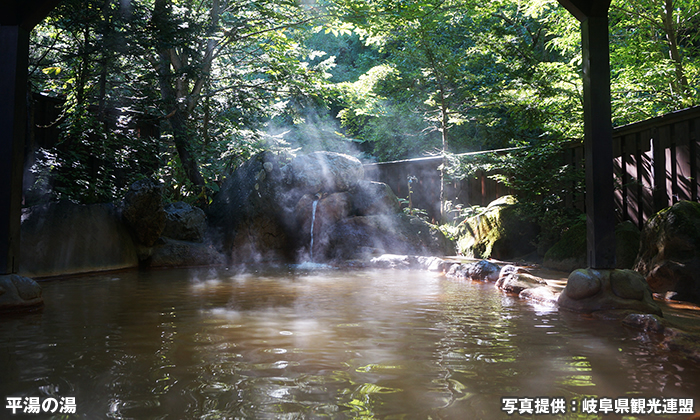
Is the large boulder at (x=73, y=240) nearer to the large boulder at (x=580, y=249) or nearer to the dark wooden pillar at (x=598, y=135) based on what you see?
the dark wooden pillar at (x=598, y=135)

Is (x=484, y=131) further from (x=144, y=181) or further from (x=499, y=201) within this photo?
(x=144, y=181)

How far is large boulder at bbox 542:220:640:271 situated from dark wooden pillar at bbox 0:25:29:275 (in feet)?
21.1

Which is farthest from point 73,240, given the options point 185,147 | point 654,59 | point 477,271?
point 654,59

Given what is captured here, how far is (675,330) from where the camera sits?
285 cm

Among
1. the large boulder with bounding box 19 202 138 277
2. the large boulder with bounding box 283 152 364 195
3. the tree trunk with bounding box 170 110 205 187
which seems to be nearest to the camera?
the large boulder with bounding box 19 202 138 277

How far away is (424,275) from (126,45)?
6.39m

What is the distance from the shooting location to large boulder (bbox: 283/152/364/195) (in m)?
9.95

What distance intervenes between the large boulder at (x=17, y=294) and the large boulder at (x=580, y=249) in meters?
6.25

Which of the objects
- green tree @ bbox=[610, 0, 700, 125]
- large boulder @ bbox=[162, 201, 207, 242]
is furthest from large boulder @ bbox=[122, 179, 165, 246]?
green tree @ bbox=[610, 0, 700, 125]

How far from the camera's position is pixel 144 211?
288 inches

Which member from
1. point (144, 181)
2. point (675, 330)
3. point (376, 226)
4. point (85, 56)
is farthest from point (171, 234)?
point (675, 330)

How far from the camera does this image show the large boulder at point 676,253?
4266 mm

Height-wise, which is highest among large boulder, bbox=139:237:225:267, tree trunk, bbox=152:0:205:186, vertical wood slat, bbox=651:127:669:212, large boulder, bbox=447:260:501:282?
tree trunk, bbox=152:0:205:186

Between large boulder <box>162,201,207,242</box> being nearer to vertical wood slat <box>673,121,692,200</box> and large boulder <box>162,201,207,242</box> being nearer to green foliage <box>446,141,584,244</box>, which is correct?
green foliage <box>446,141,584,244</box>
